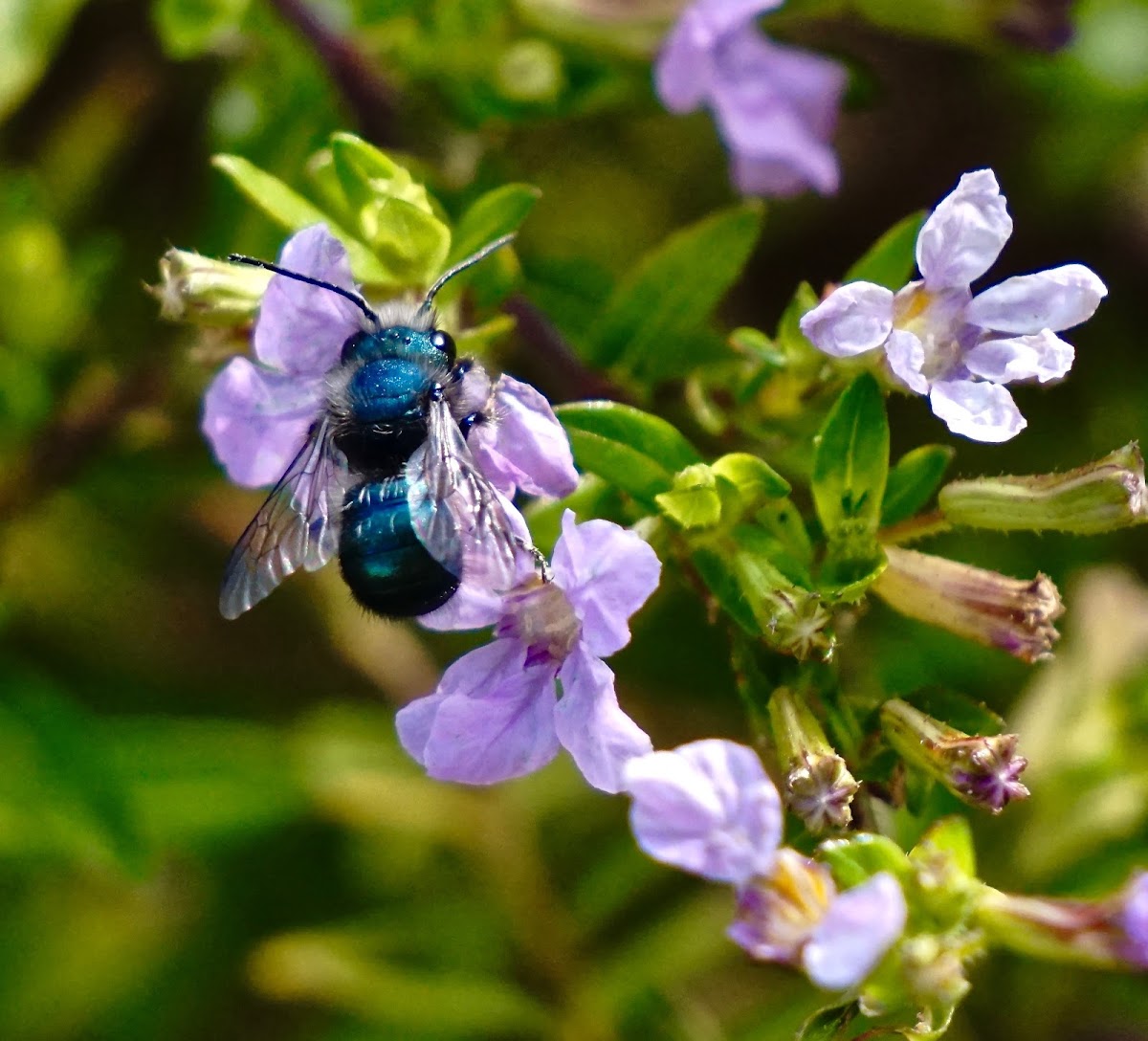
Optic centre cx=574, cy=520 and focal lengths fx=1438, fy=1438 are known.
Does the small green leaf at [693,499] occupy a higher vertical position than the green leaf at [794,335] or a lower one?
lower

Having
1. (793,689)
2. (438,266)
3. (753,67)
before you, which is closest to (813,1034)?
(793,689)

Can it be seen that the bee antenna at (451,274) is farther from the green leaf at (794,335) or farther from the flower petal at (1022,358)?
the flower petal at (1022,358)

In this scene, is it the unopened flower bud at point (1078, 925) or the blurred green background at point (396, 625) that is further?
the blurred green background at point (396, 625)

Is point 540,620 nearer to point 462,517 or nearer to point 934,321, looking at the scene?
point 462,517

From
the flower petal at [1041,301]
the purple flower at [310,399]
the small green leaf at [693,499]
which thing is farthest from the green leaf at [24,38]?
the flower petal at [1041,301]

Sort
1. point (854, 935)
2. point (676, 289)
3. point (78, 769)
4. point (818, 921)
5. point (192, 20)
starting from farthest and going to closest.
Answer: point (78, 769) → point (192, 20) → point (676, 289) → point (818, 921) → point (854, 935)

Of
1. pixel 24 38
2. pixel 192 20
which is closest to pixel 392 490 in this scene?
pixel 192 20
